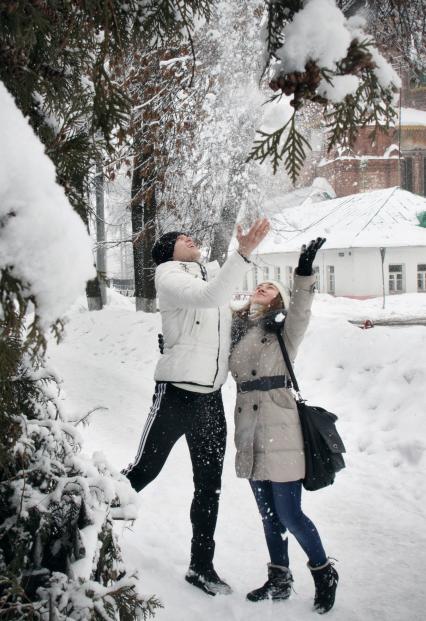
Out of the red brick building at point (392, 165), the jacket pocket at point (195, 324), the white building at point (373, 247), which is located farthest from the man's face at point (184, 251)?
the red brick building at point (392, 165)

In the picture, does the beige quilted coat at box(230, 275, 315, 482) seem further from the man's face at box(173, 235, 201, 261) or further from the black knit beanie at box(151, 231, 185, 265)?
the black knit beanie at box(151, 231, 185, 265)

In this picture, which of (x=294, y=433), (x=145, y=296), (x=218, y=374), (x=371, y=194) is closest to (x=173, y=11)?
(x=218, y=374)

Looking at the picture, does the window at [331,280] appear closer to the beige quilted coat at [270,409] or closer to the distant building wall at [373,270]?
the distant building wall at [373,270]

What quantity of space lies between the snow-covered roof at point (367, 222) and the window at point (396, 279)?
1920 millimetres

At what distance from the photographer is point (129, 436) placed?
7.05 meters

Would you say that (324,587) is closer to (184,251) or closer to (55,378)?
(55,378)

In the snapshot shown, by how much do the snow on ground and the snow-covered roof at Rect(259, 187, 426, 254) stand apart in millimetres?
21911

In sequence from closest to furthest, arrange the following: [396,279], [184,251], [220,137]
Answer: [184,251] → [220,137] → [396,279]

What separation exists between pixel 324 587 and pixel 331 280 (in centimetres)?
3206

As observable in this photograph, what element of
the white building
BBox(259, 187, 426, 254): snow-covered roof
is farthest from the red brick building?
the white building

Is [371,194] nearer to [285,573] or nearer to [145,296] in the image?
[145,296]

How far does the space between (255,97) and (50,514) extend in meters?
11.7

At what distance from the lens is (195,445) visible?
3408 mm

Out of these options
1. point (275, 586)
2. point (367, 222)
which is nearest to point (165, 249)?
point (275, 586)
